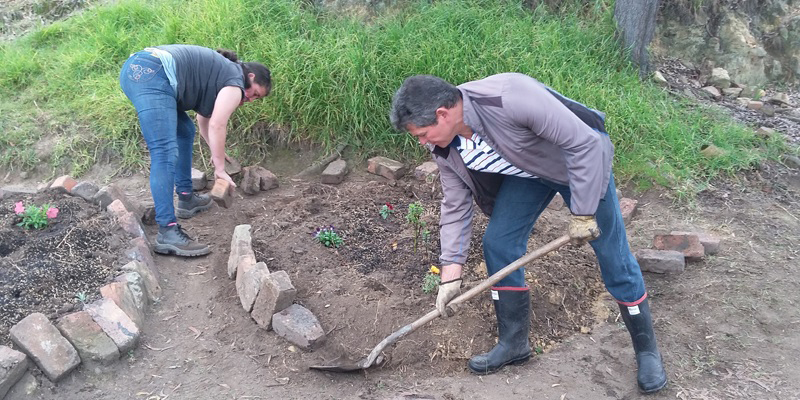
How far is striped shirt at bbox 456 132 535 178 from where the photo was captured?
265 cm

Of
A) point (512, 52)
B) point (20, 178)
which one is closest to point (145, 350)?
point (20, 178)

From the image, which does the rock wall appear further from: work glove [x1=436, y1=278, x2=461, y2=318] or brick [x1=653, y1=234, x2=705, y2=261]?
work glove [x1=436, y1=278, x2=461, y2=318]

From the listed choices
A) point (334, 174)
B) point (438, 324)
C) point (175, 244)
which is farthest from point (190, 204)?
point (438, 324)

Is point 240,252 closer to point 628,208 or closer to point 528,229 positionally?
point 528,229

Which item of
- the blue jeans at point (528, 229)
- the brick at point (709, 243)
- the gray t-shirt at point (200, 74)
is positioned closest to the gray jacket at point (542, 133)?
the blue jeans at point (528, 229)

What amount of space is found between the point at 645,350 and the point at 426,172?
224 cm

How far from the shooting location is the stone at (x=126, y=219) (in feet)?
12.8

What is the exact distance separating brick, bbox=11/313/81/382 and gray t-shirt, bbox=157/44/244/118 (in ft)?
5.41

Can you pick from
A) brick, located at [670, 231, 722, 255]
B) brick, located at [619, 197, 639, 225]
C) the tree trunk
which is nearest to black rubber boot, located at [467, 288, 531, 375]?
brick, located at [670, 231, 722, 255]

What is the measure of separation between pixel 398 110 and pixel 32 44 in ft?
19.6

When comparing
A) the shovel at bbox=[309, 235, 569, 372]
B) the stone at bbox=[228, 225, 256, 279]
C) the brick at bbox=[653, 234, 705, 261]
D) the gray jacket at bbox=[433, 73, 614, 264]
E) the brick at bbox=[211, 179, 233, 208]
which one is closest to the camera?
the gray jacket at bbox=[433, 73, 614, 264]

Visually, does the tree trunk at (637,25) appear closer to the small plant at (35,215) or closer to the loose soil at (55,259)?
the loose soil at (55,259)

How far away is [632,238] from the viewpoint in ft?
14.0

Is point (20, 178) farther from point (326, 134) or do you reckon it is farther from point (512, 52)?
point (512, 52)
